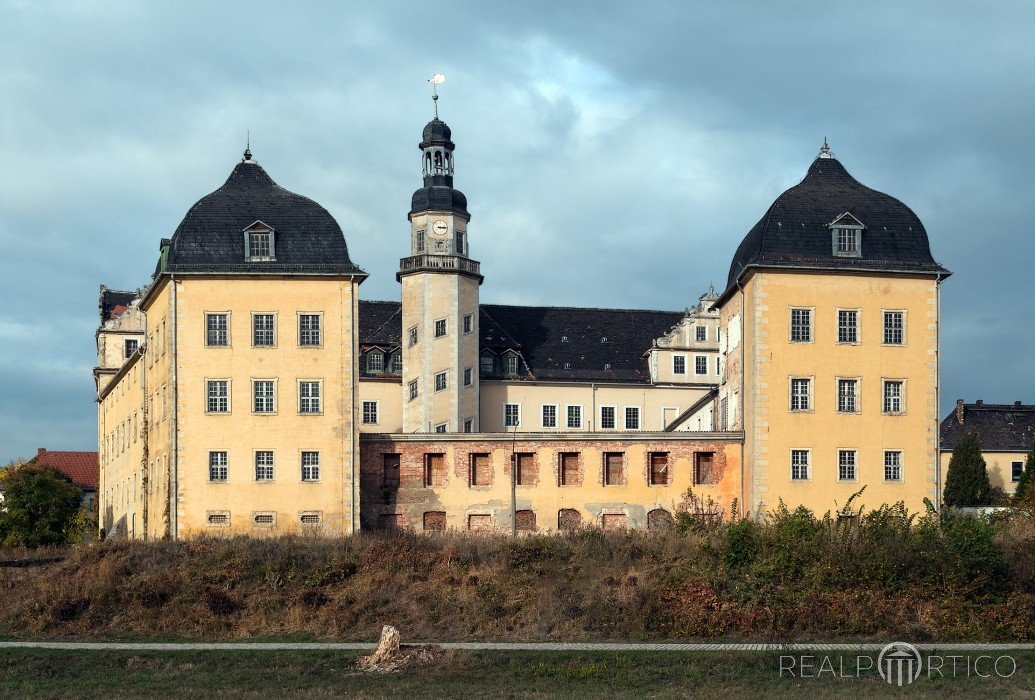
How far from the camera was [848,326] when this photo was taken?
60.5 meters

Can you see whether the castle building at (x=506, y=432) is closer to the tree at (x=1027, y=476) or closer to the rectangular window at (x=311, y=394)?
the rectangular window at (x=311, y=394)

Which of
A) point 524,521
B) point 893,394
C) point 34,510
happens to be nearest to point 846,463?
point 893,394

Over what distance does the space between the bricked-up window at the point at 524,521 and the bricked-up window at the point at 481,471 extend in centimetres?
168

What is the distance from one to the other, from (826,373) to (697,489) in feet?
21.8

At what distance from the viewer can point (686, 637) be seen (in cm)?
4294

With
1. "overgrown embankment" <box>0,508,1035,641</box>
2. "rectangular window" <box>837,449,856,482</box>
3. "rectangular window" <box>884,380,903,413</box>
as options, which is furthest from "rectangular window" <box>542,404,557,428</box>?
"overgrown embankment" <box>0,508,1035,641</box>

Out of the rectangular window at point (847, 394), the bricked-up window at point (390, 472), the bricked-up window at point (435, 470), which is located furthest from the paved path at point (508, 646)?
the bricked-up window at point (435, 470)

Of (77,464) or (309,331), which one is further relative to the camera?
(77,464)

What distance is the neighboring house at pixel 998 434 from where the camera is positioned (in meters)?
102

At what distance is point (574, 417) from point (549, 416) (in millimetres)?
1525

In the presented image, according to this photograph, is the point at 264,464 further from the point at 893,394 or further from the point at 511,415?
the point at 511,415

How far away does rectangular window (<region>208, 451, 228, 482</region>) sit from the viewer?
5856 cm

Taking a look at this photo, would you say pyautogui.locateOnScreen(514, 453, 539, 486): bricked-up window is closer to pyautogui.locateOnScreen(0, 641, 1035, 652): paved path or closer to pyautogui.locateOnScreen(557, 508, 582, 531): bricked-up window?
pyautogui.locateOnScreen(557, 508, 582, 531): bricked-up window

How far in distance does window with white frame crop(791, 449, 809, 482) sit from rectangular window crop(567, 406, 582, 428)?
32.9 m
